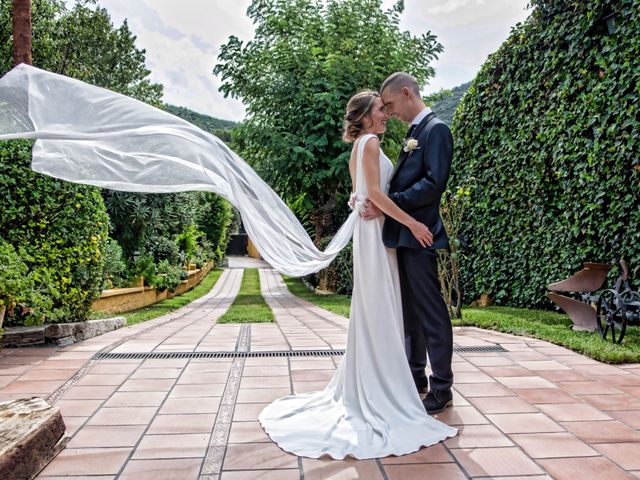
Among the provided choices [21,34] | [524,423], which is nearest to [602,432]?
[524,423]

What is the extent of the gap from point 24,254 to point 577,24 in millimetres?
6845

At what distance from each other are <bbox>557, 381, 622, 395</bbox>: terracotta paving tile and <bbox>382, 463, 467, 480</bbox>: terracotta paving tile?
60.9 inches

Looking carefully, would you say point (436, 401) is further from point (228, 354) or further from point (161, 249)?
point (161, 249)

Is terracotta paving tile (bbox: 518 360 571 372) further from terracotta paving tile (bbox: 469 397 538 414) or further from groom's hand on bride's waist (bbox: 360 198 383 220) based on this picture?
groom's hand on bride's waist (bbox: 360 198 383 220)

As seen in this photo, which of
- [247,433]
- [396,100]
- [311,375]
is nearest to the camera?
[247,433]

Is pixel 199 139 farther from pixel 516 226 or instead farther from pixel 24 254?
pixel 516 226

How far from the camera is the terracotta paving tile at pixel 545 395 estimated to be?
343 cm

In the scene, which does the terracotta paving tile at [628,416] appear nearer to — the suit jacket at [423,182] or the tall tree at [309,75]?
the suit jacket at [423,182]

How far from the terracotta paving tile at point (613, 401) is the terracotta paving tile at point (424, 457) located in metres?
1.28

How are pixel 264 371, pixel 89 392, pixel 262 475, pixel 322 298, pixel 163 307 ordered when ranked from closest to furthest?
pixel 262 475 < pixel 89 392 < pixel 264 371 < pixel 163 307 < pixel 322 298

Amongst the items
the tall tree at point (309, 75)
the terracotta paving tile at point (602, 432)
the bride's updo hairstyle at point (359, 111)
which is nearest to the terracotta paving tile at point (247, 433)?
the terracotta paving tile at point (602, 432)

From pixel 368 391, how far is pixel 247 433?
0.70 meters

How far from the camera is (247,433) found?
2926 millimetres

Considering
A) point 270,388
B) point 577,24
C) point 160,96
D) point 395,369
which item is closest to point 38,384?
point 270,388
